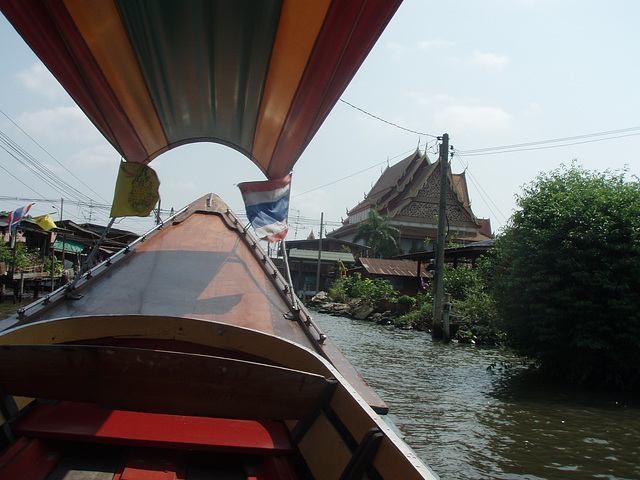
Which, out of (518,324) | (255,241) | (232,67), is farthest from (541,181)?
(232,67)

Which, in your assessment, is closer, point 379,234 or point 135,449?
point 135,449

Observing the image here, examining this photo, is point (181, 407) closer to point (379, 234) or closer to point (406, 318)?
point (406, 318)

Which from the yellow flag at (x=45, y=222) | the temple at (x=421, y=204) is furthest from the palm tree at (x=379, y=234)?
the yellow flag at (x=45, y=222)

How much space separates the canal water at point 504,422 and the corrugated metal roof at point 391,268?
688 inches

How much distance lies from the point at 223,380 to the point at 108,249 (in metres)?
26.5

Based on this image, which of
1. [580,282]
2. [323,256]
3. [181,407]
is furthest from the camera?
[323,256]

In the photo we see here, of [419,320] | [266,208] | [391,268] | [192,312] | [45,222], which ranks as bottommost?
[419,320]

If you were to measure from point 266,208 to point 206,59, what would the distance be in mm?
1539

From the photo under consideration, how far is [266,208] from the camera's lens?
4684 millimetres

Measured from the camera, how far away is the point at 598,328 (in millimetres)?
6285

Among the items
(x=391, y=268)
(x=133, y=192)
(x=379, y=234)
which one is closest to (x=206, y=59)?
(x=133, y=192)

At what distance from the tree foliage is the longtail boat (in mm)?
4414

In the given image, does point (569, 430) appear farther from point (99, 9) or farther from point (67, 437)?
point (99, 9)

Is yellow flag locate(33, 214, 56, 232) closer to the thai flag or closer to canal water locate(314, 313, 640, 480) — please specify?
canal water locate(314, 313, 640, 480)
